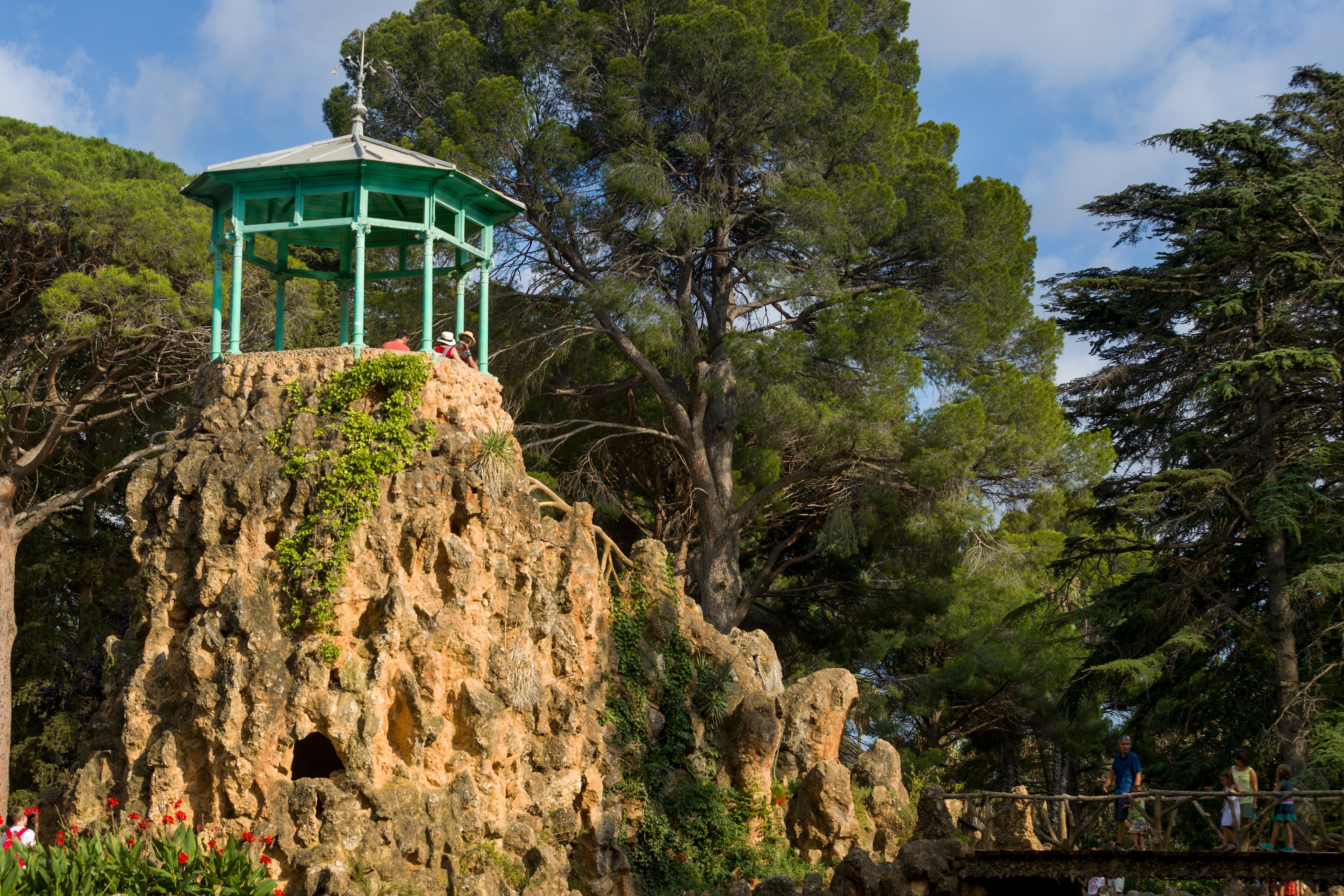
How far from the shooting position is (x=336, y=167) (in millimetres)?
14289

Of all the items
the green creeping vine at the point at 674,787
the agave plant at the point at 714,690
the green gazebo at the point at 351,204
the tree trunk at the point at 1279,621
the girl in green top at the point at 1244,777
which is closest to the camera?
the girl in green top at the point at 1244,777

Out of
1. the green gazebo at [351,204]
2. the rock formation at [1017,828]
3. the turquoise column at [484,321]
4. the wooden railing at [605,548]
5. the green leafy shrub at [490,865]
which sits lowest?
the rock formation at [1017,828]

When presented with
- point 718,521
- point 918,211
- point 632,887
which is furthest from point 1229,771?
point 918,211

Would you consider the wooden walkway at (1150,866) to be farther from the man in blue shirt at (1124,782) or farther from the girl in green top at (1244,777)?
the girl in green top at (1244,777)

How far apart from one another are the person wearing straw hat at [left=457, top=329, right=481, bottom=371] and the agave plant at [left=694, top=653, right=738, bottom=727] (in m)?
5.47

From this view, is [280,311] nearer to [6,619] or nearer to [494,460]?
[494,460]

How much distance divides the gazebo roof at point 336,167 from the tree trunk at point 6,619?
30.0 feet

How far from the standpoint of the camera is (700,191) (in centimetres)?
2180

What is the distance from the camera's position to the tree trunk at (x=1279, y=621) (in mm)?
17188

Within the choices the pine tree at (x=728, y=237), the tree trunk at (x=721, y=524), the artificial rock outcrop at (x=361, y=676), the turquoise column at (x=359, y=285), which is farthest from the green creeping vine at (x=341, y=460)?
the tree trunk at (x=721, y=524)

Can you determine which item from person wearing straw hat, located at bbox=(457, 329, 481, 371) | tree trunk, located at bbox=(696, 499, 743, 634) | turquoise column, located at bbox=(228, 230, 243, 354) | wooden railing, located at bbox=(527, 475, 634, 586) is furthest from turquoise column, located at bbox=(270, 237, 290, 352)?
tree trunk, located at bbox=(696, 499, 743, 634)

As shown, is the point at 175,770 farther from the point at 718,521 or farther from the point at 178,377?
the point at 178,377

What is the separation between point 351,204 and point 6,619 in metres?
10.1

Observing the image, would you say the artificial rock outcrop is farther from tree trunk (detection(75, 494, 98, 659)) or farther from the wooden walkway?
tree trunk (detection(75, 494, 98, 659))
